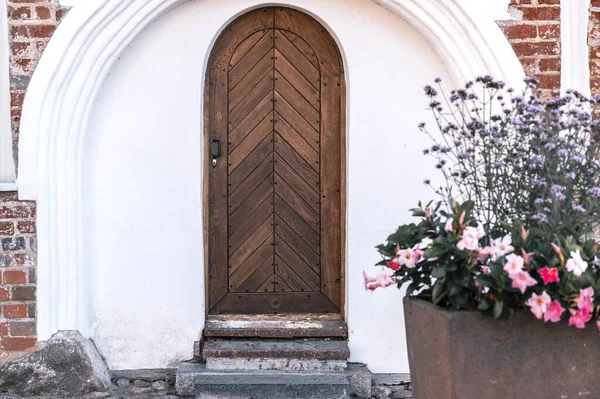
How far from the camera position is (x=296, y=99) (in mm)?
4965

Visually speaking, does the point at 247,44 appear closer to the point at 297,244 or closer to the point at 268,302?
the point at 297,244

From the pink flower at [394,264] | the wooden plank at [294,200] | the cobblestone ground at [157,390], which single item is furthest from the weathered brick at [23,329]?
the pink flower at [394,264]

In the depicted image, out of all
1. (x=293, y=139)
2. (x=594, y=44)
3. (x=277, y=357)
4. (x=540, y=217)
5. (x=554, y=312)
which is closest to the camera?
(x=554, y=312)

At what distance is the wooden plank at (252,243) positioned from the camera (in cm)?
503

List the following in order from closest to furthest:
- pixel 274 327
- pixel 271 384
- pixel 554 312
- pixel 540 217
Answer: pixel 554 312 → pixel 540 217 → pixel 271 384 → pixel 274 327

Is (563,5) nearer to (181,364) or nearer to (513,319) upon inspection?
(513,319)

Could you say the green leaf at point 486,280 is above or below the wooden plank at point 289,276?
above

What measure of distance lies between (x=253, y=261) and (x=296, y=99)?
107cm

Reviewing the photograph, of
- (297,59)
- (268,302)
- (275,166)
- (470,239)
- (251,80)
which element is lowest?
(268,302)

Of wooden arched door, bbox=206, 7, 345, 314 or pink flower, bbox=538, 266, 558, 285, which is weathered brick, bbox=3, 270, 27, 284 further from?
pink flower, bbox=538, 266, 558, 285

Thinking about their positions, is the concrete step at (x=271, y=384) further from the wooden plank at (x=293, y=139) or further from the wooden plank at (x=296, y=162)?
the wooden plank at (x=293, y=139)

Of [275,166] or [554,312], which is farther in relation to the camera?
[275,166]

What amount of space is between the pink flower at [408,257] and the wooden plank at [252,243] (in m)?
1.99

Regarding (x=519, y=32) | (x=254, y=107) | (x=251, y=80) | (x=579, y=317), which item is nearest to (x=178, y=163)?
(x=254, y=107)
